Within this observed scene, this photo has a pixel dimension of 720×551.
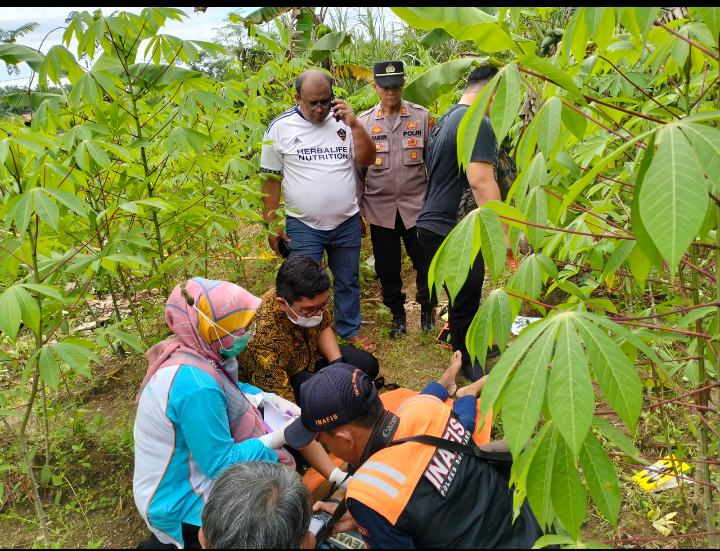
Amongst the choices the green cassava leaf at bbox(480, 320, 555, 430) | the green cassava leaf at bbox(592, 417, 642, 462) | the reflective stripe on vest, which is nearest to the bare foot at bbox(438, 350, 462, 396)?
the reflective stripe on vest

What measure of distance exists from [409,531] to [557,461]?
651mm

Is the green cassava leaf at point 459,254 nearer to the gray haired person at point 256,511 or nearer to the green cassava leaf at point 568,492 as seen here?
the green cassava leaf at point 568,492

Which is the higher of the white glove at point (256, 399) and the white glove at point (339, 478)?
the white glove at point (256, 399)

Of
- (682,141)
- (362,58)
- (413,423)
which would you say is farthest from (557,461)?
(362,58)

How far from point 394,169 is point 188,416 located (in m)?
2.36

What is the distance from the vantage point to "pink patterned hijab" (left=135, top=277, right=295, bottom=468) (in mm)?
1884

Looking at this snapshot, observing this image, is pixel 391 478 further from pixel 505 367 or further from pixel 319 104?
pixel 319 104

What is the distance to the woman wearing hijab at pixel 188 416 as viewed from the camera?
69.8 inches

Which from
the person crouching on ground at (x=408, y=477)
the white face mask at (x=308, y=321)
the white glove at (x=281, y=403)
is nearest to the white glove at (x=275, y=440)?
the white glove at (x=281, y=403)

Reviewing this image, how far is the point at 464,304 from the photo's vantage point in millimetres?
3031

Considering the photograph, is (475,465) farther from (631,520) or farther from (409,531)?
(631,520)

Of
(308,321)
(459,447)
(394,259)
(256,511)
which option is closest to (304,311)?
(308,321)

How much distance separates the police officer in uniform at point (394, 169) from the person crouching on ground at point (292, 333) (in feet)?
3.56

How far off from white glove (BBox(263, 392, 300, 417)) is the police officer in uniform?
5.02ft
